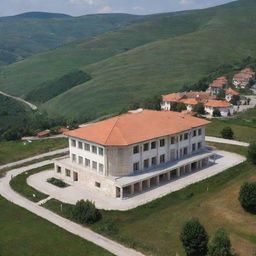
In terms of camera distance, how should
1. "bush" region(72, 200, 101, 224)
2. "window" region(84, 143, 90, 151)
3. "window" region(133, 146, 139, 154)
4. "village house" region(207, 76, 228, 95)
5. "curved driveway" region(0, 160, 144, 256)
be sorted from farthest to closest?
"village house" region(207, 76, 228, 95), "window" region(84, 143, 90, 151), "window" region(133, 146, 139, 154), "bush" region(72, 200, 101, 224), "curved driveway" region(0, 160, 144, 256)

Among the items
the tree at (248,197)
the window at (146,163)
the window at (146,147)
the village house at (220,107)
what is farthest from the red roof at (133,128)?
the village house at (220,107)

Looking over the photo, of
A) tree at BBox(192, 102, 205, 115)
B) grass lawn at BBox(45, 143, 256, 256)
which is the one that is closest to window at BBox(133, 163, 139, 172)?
grass lawn at BBox(45, 143, 256, 256)

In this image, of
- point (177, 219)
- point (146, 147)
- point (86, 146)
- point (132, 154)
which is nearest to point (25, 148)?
point (86, 146)

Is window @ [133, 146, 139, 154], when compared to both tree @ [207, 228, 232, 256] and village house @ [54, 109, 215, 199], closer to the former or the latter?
village house @ [54, 109, 215, 199]

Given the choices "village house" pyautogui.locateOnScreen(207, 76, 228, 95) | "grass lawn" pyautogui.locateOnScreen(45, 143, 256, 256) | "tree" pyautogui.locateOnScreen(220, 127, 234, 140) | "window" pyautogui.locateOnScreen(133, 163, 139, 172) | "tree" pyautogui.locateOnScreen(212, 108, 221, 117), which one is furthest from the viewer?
"village house" pyautogui.locateOnScreen(207, 76, 228, 95)

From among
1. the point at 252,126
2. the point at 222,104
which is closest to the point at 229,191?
the point at 252,126

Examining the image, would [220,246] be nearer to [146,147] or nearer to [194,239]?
[194,239]

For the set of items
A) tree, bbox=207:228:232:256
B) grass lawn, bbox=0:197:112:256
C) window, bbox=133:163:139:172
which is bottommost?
grass lawn, bbox=0:197:112:256
